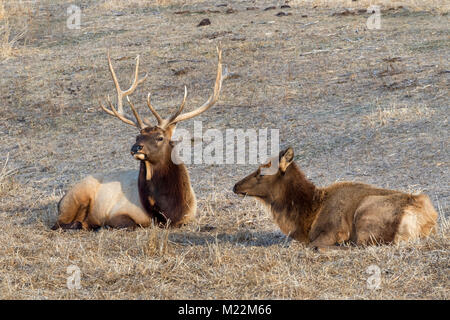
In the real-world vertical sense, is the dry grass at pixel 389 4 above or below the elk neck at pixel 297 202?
above

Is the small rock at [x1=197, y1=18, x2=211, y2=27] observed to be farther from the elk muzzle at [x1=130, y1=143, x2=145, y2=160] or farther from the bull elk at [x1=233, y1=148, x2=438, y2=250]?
the bull elk at [x1=233, y1=148, x2=438, y2=250]

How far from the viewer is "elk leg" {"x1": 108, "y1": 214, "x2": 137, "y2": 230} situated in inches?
364

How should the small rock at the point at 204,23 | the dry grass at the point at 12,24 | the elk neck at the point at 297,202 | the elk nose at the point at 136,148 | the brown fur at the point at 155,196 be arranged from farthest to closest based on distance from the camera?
the small rock at the point at 204,23
the dry grass at the point at 12,24
the brown fur at the point at 155,196
the elk nose at the point at 136,148
the elk neck at the point at 297,202

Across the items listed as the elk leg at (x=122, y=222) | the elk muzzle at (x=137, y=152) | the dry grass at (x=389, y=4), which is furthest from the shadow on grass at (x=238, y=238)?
the dry grass at (x=389, y=4)

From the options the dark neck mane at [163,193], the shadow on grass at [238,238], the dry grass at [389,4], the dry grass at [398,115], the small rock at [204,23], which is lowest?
the shadow on grass at [238,238]

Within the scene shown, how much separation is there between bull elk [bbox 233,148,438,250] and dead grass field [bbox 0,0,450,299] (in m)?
0.25

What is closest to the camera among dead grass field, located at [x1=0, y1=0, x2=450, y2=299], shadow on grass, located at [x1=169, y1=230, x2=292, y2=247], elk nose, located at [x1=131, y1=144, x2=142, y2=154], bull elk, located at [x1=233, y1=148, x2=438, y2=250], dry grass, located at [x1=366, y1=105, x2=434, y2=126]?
dead grass field, located at [x1=0, y1=0, x2=450, y2=299]

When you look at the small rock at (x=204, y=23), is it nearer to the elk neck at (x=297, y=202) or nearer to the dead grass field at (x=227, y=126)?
the dead grass field at (x=227, y=126)

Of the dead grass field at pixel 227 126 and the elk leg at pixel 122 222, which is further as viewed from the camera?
the elk leg at pixel 122 222

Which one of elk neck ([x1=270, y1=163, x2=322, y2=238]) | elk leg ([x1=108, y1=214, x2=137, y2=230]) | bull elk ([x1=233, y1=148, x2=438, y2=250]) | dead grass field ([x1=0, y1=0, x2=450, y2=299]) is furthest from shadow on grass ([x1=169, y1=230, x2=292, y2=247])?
elk leg ([x1=108, y1=214, x2=137, y2=230])

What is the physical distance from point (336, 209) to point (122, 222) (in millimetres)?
2962

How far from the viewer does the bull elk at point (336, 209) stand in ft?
23.4

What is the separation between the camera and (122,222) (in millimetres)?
9281

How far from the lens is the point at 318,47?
16859 mm
